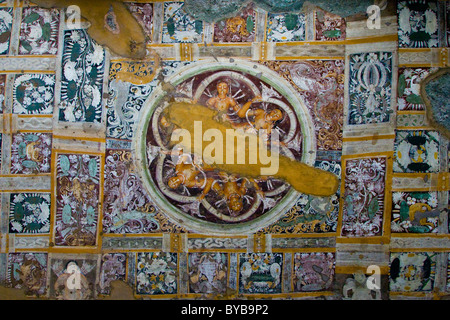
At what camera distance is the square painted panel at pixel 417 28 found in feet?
14.6

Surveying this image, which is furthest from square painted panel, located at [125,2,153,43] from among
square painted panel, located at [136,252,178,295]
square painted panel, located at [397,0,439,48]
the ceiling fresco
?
square painted panel, located at [397,0,439,48]

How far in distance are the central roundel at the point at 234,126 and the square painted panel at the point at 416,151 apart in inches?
42.3

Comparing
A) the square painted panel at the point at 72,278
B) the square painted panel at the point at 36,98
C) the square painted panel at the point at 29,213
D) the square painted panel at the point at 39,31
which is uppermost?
the square painted panel at the point at 39,31

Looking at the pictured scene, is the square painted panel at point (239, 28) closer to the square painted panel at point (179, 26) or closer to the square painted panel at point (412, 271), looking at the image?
the square painted panel at point (179, 26)

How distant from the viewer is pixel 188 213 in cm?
466

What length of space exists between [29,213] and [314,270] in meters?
3.75

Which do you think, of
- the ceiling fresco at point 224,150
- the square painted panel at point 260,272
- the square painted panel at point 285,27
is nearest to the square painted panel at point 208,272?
the ceiling fresco at point 224,150

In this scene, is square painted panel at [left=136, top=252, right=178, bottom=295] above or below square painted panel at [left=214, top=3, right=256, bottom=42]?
below

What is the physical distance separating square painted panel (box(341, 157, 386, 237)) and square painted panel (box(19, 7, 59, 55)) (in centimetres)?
407

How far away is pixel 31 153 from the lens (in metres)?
4.61

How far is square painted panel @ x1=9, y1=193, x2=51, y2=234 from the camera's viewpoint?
465 centimetres

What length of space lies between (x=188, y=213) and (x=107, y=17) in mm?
2681

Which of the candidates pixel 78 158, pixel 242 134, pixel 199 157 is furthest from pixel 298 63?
pixel 78 158

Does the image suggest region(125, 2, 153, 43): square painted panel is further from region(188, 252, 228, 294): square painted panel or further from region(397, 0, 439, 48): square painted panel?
region(397, 0, 439, 48): square painted panel
